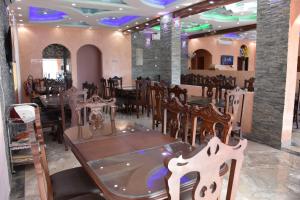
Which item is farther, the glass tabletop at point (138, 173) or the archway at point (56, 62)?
the archway at point (56, 62)

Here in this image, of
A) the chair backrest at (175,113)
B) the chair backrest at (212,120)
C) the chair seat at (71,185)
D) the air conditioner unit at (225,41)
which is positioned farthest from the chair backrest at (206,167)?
the air conditioner unit at (225,41)

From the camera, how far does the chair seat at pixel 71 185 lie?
→ 1.84 m

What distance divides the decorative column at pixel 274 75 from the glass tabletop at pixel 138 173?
2.84m

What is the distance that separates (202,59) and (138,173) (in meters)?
13.5

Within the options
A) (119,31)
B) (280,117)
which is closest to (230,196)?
(280,117)

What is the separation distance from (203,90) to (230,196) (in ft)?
14.6

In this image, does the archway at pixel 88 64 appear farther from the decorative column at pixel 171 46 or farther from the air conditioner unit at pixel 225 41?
the air conditioner unit at pixel 225 41

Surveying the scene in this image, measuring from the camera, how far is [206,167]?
1.14 m

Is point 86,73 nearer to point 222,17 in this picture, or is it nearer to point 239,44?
point 222,17

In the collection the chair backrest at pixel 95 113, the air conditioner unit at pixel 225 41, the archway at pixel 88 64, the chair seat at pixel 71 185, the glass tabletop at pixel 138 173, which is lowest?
the chair seat at pixel 71 185

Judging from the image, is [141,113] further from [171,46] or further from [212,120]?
[212,120]

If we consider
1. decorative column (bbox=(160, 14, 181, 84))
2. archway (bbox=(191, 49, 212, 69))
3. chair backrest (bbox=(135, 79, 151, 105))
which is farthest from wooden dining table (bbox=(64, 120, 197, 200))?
archway (bbox=(191, 49, 212, 69))

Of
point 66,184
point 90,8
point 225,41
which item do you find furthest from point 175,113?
point 225,41

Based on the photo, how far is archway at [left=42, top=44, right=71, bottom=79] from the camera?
31.6 ft
